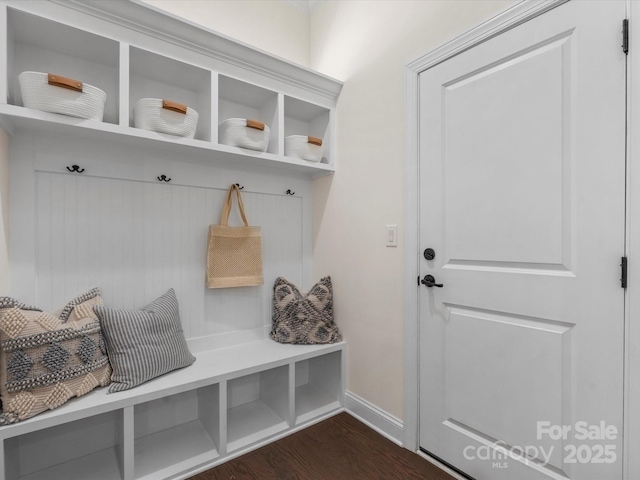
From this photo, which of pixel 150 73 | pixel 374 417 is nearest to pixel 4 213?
pixel 150 73

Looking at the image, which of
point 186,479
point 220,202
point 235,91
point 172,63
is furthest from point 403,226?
point 186,479

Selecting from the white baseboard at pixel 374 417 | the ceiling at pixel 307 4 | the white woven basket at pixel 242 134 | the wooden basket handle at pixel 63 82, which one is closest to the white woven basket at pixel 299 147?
the white woven basket at pixel 242 134

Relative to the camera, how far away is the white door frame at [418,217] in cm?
100

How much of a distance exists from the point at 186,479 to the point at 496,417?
1.39m

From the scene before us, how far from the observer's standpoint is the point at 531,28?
1.22 meters

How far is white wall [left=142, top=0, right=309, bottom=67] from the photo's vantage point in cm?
196

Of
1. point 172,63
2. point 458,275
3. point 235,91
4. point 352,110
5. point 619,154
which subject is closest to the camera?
point 619,154

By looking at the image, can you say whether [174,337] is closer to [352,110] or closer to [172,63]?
[172,63]

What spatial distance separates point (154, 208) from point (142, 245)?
206 millimetres

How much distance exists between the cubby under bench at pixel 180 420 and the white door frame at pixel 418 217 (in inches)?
21.0

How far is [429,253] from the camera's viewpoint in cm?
157

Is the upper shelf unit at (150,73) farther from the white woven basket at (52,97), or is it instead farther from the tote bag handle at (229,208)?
the tote bag handle at (229,208)

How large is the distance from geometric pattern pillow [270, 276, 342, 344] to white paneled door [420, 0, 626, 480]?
2.23 ft

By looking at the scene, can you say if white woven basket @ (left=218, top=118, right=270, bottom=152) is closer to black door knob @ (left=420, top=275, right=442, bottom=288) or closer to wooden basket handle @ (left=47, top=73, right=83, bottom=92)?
wooden basket handle @ (left=47, top=73, right=83, bottom=92)
